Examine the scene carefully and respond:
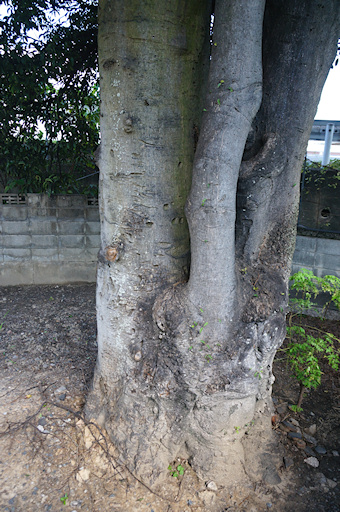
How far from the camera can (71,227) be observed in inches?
211

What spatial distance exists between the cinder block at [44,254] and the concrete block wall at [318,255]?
11.0 feet

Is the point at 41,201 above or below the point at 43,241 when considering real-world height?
above

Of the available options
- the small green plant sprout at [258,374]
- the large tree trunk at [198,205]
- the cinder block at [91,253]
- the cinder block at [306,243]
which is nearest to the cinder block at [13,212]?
the cinder block at [91,253]

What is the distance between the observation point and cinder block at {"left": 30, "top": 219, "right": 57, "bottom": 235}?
5289 millimetres

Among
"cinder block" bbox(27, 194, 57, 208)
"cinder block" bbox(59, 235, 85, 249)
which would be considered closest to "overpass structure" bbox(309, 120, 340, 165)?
Answer: "cinder block" bbox(59, 235, 85, 249)

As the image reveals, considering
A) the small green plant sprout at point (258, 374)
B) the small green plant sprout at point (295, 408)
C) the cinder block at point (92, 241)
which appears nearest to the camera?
the small green plant sprout at point (258, 374)

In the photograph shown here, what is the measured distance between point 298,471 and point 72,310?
124 inches

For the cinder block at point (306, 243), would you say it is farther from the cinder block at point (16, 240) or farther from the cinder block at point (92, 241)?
the cinder block at point (16, 240)

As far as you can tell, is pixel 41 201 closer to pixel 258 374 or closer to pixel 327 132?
pixel 258 374

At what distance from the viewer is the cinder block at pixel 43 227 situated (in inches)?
208

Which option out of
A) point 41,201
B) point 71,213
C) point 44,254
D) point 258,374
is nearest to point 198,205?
point 258,374

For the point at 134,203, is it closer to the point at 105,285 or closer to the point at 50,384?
the point at 105,285

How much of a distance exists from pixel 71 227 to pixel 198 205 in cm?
370

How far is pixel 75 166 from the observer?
5.38 m
